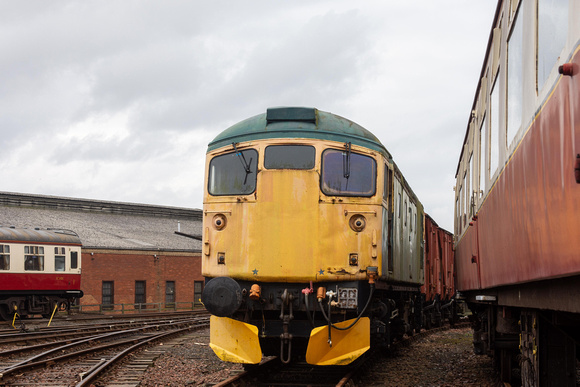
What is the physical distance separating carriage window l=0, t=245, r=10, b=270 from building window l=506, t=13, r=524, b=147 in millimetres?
22852

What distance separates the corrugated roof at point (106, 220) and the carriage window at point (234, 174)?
2646 centimetres

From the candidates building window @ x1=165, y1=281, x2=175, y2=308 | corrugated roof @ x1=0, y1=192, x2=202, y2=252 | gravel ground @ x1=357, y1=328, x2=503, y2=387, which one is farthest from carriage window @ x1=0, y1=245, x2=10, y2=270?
gravel ground @ x1=357, y1=328, x2=503, y2=387

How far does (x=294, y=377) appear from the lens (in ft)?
32.4

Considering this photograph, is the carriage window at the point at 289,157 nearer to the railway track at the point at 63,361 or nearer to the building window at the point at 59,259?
the railway track at the point at 63,361

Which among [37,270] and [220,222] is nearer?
[220,222]

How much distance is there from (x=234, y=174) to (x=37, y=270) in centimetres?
1904

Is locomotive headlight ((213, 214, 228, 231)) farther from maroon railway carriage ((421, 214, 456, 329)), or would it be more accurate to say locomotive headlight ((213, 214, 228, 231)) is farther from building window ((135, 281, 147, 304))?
building window ((135, 281, 147, 304))

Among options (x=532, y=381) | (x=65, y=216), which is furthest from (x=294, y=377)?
(x=65, y=216)

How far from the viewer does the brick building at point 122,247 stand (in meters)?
35.0

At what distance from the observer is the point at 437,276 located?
19.8m

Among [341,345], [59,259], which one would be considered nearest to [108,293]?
[59,259]

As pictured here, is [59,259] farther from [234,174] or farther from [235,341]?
[235,341]

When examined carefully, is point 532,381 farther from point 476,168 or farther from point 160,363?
point 160,363

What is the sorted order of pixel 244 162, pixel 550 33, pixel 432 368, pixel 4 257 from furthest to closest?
pixel 4 257 → pixel 432 368 → pixel 244 162 → pixel 550 33
